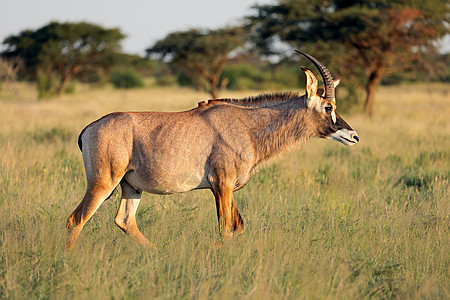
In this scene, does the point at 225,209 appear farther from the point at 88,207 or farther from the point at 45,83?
the point at 45,83

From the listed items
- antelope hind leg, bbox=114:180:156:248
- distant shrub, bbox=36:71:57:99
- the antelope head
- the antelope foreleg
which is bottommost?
distant shrub, bbox=36:71:57:99

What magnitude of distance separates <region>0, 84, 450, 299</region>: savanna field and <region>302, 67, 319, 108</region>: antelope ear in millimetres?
745

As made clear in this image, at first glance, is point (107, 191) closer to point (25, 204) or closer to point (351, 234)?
point (25, 204)

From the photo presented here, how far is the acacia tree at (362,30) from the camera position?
62.1 ft

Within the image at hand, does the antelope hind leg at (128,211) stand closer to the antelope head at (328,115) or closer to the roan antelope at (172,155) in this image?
the roan antelope at (172,155)

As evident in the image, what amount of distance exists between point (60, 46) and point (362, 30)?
23.2 meters

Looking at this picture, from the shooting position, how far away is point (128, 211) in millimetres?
5297

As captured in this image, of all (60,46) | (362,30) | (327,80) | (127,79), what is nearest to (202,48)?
(60,46)

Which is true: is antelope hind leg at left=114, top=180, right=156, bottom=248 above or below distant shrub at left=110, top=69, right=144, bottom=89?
above

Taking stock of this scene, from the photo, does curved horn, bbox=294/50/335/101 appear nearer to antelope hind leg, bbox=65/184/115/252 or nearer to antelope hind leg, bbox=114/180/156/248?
antelope hind leg, bbox=114/180/156/248

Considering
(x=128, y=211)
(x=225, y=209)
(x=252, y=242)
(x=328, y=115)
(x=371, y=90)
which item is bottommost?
(x=371, y=90)

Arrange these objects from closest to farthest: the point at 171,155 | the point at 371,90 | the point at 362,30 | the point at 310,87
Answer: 1. the point at 171,155
2. the point at 310,87
3. the point at 362,30
4. the point at 371,90

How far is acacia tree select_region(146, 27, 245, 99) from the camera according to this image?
30000 millimetres

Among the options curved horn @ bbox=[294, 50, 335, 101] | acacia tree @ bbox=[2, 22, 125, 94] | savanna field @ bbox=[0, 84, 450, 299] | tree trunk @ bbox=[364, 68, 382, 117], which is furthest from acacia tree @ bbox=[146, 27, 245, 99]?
curved horn @ bbox=[294, 50, 335, 101]
